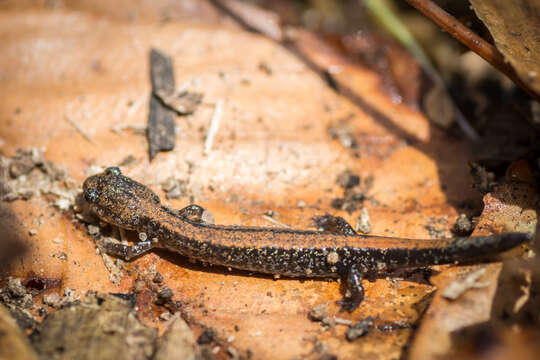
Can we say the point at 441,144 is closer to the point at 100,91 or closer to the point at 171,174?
the point at 171,174

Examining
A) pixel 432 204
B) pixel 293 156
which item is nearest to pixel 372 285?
pixel 432 204

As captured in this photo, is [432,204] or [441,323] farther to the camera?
[432,204]

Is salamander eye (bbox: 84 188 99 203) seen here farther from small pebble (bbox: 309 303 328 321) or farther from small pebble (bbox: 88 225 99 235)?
small pebble (bbox: 309 303 328 321)

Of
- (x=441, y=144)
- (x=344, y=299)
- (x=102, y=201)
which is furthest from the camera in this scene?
(x=441, y=144)

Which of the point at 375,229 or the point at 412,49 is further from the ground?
the point at 412,49

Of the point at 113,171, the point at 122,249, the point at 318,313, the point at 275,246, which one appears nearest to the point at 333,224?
the point at 275,246

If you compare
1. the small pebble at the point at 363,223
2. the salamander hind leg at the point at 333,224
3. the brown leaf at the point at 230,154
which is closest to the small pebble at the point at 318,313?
the brown leaf at the point at 230,154

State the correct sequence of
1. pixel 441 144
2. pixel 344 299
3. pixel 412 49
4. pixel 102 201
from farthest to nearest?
pixel 412 49
pixel 441 144
pixel 102 201
pixel 344 299
